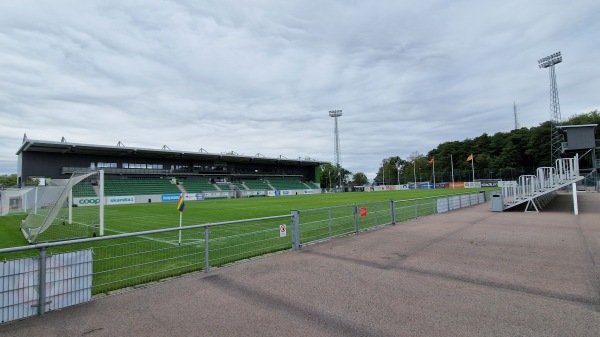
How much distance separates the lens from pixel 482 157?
106 meters

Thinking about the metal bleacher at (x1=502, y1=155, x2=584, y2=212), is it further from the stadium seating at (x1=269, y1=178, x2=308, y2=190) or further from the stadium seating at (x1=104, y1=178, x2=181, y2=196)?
the stadium seating at (x1=269, y1=178, x2=308, y2=190)

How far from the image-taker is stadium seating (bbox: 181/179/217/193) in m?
57.5

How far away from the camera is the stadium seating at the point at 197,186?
189 feet

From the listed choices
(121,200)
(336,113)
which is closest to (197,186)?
(121,200)

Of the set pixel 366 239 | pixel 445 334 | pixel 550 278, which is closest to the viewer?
pixel 445 334

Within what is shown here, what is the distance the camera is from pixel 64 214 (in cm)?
2158

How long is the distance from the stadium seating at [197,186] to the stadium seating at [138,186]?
98.1 inches

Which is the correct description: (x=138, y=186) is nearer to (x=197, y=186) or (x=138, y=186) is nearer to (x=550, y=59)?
(x=197, y=186)

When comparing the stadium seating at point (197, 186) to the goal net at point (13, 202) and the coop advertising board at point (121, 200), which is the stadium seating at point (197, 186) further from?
the goal net at point (13, 202)

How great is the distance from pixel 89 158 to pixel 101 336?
5651 cm

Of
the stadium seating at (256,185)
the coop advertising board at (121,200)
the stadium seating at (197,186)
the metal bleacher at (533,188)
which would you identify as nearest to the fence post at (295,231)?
the metal bleacher at (533,188)

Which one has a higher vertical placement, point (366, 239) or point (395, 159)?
point (395, 159)

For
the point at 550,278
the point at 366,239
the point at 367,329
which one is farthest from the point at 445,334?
the point at 366,239

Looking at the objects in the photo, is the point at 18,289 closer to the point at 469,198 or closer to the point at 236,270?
the point at 236,270
